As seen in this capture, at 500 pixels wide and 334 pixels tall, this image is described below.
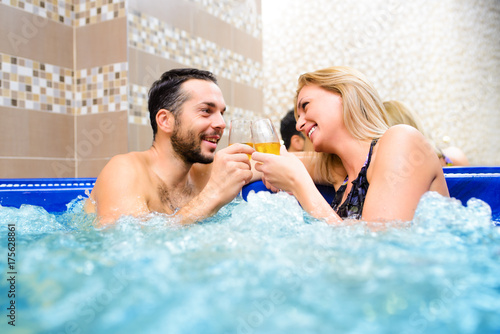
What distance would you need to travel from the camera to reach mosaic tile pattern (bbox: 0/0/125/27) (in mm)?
2619

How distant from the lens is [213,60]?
336cm

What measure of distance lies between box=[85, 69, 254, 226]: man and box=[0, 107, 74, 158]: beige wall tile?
985 millimetres

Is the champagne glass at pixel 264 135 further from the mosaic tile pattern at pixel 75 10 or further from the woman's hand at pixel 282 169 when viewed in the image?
the mosaic tile pattern at pixel 75 10

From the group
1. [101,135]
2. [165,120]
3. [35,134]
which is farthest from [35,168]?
[165,120]

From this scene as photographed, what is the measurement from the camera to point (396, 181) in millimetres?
1238

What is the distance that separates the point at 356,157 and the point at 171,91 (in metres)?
0.85

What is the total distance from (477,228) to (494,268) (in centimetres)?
38

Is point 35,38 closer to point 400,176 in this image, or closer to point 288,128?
point 288,128

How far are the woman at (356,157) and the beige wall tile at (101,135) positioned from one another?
1.38 meters

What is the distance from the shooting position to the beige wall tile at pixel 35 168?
2.49 meters

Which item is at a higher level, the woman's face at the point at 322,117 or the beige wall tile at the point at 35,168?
the woman's face at the point at 322,117

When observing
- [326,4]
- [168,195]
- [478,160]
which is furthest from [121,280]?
[478,160]

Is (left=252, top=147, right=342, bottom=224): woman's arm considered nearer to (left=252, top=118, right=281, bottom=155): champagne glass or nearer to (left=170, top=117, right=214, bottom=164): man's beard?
(left=252, top=118, right=281, bottom=155): champagne glass

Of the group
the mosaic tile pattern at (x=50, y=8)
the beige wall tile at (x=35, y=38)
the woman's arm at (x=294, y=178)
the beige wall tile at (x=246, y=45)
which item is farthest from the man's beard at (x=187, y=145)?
the beige wall tile at (x=246, y=45)
